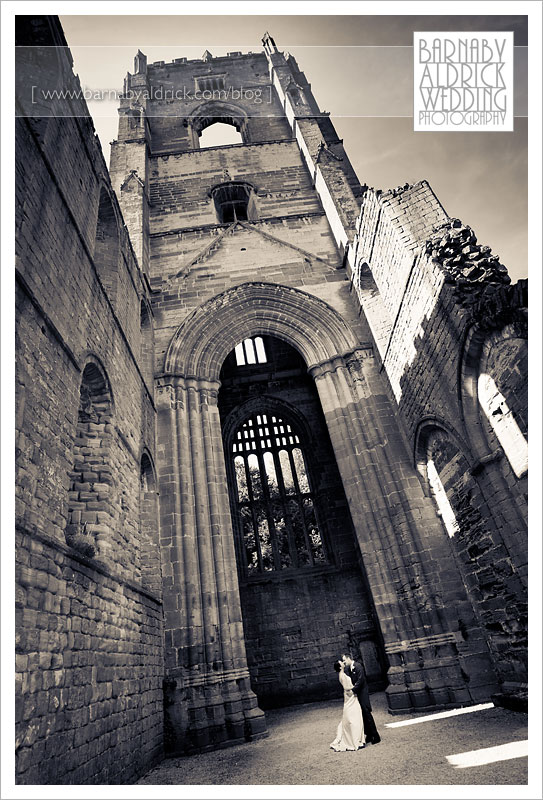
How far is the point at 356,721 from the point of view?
188 inches

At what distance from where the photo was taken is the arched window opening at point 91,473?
4809 mm

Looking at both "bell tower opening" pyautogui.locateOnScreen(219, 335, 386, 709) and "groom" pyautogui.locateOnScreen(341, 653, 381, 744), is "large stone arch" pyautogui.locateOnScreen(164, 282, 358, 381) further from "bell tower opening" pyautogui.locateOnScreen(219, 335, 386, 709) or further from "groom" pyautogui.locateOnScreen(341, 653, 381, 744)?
"groom" pyautogui.locateOnScreen(341, 653, 381, 744)

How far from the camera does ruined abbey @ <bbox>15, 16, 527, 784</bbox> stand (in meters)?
4.05

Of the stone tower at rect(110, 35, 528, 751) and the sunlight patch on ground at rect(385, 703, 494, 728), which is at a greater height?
the stone tower at rect(110, 35, 528, 751)

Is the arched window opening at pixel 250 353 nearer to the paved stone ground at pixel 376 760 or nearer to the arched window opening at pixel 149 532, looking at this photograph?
the arched window opening at pixel 149 532

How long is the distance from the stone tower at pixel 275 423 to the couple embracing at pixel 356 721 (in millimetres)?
1801

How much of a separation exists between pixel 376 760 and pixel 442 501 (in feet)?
12.8

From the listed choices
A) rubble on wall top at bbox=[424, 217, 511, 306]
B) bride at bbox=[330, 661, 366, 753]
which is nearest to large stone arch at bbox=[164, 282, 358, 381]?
rubble on wall top at bbox=[424, 217, 511, 306]

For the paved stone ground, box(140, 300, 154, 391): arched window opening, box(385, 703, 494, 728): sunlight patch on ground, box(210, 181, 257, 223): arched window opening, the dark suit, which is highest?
box(210, 181, 257, 223): arched window opening

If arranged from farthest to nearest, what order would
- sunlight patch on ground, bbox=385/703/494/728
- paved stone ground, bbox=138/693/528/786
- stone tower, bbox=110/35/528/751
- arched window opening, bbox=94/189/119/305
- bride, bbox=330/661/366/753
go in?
arched window opening, bbox=94/189/119/305
stone tower, bbox=110/35/528/751
sunlight patch on ground, bbox=385/703/494/728
bride, bbox=330/661/366/753
paved stone ground, bbox=138/693/528/786

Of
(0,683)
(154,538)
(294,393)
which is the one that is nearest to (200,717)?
(154,538)

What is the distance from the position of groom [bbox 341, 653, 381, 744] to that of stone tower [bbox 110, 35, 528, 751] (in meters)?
1.82

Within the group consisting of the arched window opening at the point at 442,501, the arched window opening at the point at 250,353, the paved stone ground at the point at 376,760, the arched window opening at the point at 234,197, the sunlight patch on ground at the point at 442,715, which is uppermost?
the arched window opening at the point at 234,197

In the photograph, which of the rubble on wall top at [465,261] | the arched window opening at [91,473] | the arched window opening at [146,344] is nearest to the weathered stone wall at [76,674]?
the arched window opening at [91,473]
